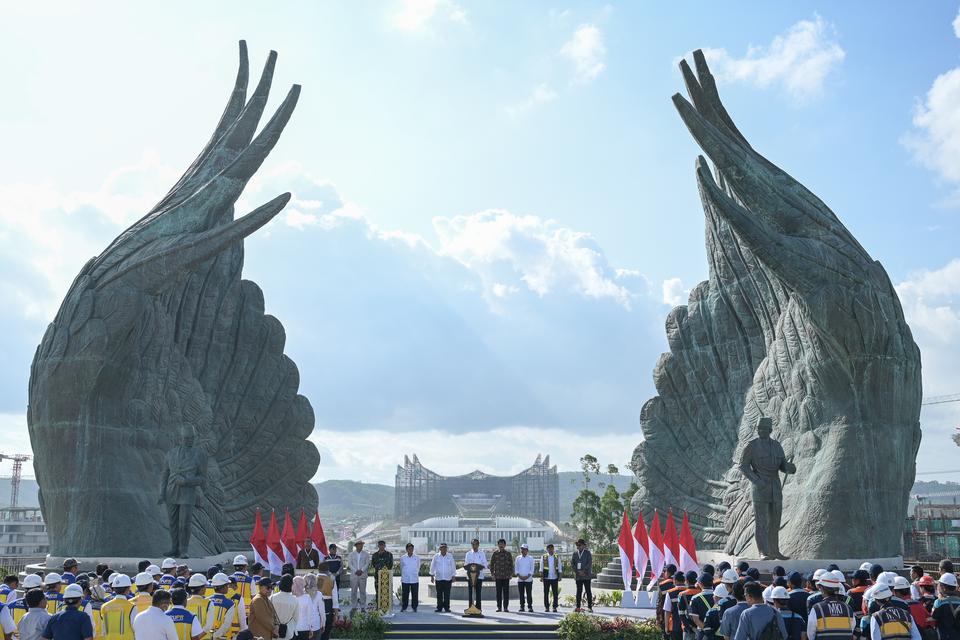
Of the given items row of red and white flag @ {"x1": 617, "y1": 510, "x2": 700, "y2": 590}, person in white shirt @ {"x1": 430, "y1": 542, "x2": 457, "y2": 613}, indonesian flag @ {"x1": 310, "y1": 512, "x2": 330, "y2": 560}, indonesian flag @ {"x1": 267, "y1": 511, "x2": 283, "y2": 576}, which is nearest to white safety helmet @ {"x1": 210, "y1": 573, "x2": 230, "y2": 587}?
person in white shirt @ {"x1": 430, "y1": 542, "x2": 457, "y2": 613}

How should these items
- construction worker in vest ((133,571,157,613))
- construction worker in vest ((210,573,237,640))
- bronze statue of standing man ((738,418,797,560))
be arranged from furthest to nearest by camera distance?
1. bronze statue of standing man ((738,418,797,560))
2. construction worker in vest ((210,573,237,640))
3. construction worker in vest ((133,571,157,613))

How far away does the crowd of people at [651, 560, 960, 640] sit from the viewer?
654cm

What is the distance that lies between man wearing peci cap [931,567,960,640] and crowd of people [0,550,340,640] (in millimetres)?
5352

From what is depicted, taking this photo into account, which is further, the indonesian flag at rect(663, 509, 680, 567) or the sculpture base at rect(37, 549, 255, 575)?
the sculpture base at rect(37, 549, 255, 575)

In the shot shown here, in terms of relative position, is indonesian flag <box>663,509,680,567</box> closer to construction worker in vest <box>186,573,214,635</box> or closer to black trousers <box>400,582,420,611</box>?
black trousers <box>400,582,420,611</box>

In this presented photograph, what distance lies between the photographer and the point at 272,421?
23797 mm

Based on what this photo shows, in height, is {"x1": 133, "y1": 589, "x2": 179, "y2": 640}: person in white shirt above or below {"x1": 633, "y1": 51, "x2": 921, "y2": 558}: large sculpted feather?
below

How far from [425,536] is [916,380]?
50811 mm

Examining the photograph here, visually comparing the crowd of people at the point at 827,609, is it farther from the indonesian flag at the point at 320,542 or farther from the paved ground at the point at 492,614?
the indonesian flag at the point at 320,542

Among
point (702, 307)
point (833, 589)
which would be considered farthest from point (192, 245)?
point (833, 589)

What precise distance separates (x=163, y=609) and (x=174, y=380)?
589 inches

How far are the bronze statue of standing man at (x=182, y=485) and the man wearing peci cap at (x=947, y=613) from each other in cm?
1272

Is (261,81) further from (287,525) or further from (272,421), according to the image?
(287,525)

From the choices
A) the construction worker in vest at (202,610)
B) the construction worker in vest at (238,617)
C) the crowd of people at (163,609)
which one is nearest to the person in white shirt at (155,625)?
the crowd of people at (163,609)
